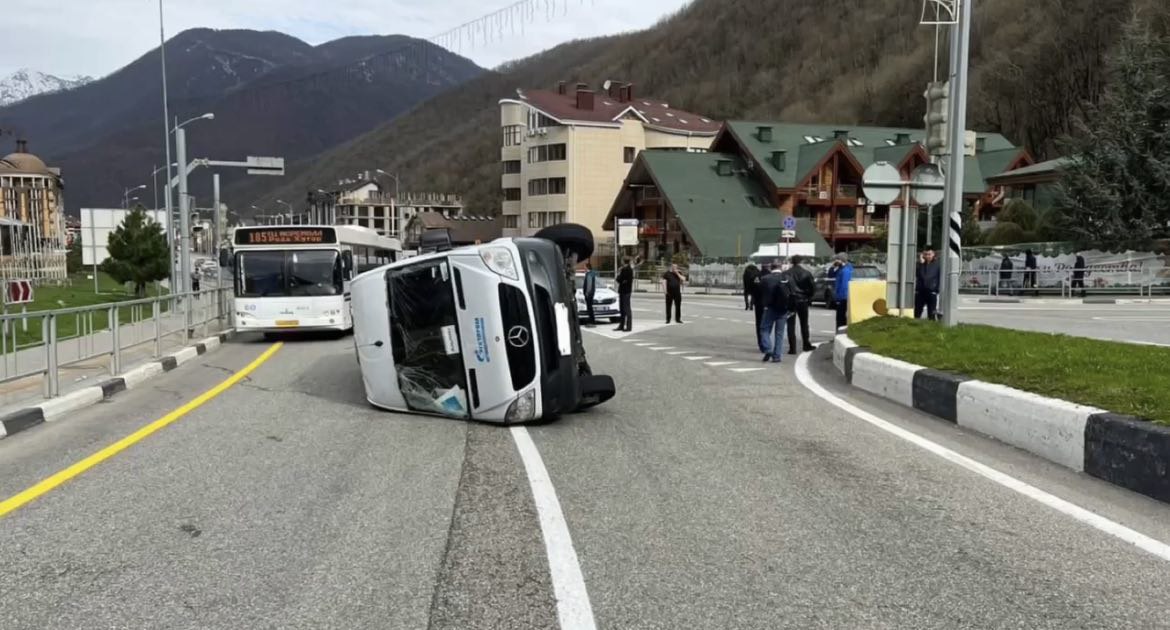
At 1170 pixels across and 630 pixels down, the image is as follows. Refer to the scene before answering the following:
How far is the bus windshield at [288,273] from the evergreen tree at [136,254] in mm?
38632

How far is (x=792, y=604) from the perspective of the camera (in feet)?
13.8

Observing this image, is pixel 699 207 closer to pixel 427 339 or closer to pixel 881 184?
pixel 881 184

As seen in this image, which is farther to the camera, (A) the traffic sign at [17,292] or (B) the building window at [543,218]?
(B) the building window at [543,218]

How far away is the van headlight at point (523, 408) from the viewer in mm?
8797

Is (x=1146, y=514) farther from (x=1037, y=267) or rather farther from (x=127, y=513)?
(x=1037, y=267)

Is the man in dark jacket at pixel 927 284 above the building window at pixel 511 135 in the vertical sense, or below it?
below

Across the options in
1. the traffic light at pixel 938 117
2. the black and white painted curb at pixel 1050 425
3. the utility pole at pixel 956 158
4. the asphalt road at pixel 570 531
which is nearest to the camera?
the asphalt road at pixel 570 531

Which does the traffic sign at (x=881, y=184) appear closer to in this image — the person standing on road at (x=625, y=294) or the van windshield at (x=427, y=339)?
the van windshield at (x=427, y=339)

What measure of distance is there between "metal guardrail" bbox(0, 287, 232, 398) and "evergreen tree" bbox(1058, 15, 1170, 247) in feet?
117

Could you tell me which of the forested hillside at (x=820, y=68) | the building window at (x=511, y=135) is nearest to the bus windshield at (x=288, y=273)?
the forested hillside at (x=820, y=68)

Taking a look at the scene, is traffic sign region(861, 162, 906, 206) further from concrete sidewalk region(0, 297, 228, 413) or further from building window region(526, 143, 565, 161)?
building window region(526, 143, 565, 161)

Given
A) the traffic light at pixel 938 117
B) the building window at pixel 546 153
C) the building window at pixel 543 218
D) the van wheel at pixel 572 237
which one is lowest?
the van wheel at pixel 572 237

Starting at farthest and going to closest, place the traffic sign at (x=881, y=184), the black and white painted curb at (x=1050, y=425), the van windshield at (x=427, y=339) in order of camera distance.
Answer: the traffic sign at (x=881, y=184) < the van windshield at (x=427, y=339) < the black and white painted curb at (x=1050, y=425)

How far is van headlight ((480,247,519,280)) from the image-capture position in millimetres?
8672
